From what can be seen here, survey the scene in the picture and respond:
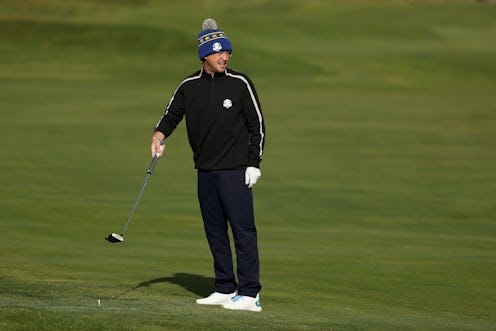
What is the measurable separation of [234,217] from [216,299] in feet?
2.41

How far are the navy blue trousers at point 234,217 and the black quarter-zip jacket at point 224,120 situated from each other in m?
0.12

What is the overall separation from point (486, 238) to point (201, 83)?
7697 millimetres

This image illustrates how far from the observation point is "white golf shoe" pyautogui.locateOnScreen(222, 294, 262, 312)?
948 cm

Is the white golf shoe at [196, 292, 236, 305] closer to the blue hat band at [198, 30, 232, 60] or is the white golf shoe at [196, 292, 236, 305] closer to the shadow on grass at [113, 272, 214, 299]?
the shadow on grass at [113, 272, 214, 299]

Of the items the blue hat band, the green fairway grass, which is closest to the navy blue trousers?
the green fairway grass

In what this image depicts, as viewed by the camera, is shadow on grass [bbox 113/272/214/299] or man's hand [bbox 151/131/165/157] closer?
man's hand [bbox 151/131/165/157]

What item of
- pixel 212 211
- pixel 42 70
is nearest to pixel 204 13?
pixel 42 70

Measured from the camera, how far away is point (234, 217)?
9531 mm

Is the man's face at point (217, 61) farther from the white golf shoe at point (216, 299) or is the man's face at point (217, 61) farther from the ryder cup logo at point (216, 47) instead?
the white golf shoe at point (216, 299)

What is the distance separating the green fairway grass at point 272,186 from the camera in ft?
32.8

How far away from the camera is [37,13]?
63906mm

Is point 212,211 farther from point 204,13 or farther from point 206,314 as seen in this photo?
point 204,13

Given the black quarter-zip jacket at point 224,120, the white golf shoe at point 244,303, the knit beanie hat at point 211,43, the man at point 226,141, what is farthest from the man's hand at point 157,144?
the white golf shoe at point 244,303

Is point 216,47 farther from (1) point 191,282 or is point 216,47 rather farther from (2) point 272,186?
(2) point 272,186
